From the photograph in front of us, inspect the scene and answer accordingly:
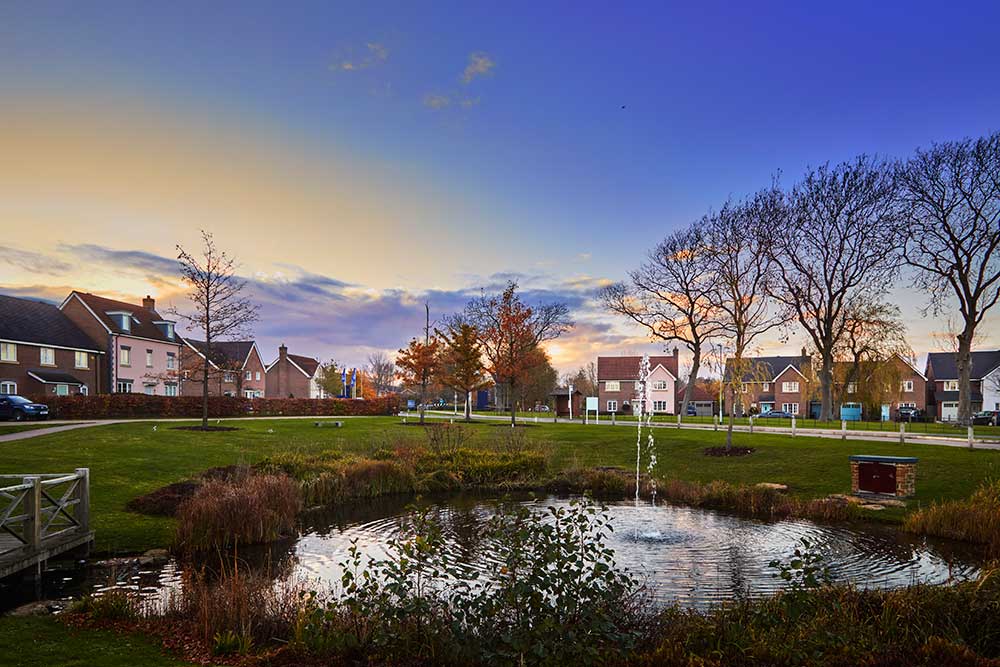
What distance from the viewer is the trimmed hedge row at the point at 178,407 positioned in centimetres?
3772

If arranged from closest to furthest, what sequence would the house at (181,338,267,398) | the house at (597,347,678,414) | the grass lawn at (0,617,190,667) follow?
the grass lawn at (0,617,190,667) < the house at (181,338,267,398) < the house at (597,347,678,414)

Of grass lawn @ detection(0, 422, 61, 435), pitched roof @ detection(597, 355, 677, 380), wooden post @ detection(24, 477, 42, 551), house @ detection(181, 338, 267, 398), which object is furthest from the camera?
pitched roof @ detection(597, 355, 677, 380)

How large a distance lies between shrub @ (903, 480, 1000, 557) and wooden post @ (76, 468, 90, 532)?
19.1 meters

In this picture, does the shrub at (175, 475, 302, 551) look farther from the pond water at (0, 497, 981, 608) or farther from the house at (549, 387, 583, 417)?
the house at (549, 387, 583, 417)

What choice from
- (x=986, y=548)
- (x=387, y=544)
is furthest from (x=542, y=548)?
(x=986, y=548)

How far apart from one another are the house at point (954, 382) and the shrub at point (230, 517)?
77.9 m

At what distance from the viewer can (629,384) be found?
81.2 metres

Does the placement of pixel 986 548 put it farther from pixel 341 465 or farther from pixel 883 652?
pixel 341 465

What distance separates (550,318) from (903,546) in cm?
5440

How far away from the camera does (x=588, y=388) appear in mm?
88688

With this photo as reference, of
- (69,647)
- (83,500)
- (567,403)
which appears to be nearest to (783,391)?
(567,403)

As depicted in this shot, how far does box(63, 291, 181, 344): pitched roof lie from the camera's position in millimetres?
52875

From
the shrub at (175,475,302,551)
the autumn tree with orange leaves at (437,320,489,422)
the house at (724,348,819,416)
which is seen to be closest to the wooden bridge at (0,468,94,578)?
the shrub at (175,475,302,551)

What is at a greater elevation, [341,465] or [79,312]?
[79,312]
